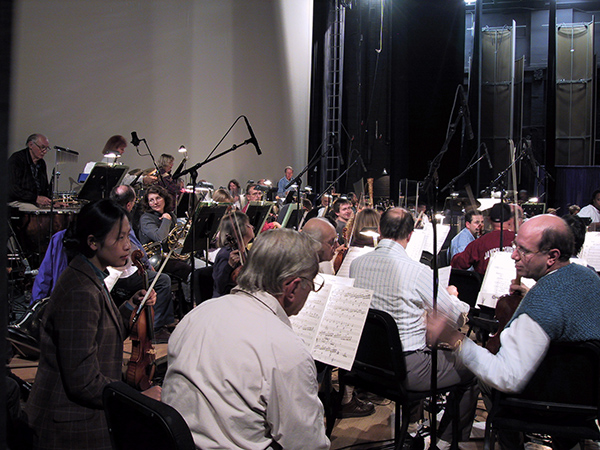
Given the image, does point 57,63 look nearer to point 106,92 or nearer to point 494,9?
point 106,92

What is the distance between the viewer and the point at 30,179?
541 cm

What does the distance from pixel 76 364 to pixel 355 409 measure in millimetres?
2056

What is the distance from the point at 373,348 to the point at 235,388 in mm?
1376

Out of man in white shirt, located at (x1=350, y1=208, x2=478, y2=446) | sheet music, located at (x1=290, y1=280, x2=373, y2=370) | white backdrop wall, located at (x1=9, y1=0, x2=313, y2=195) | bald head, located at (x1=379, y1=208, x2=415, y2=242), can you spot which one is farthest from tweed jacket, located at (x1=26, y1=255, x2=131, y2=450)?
white backdrop wall, located at (x1=9, y1=0, x2=313, y2=195)

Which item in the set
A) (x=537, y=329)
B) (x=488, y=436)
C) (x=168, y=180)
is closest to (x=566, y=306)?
(x=537, y=329)

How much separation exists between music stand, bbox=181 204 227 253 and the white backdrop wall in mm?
2935

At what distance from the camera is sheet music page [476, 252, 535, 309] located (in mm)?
3018

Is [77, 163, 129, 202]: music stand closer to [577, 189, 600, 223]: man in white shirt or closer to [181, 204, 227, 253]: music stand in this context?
[181, 204, 227, 253]: music stand

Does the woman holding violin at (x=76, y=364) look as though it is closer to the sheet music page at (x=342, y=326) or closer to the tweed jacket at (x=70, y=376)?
the tweed jacket at (x=70, y=376)

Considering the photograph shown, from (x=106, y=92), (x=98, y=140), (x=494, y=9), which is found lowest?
(x=98, y=140)

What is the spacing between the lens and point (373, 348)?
8.37ft

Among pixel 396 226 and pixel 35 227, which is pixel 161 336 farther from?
pixel 396 226

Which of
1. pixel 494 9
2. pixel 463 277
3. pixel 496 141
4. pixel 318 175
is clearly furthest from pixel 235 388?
pixel 494 9

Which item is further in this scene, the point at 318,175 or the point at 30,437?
the point at 318,175
